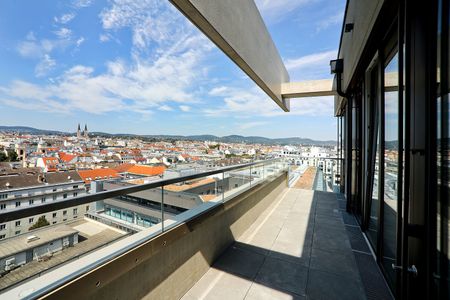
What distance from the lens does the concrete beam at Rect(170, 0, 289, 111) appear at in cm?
228

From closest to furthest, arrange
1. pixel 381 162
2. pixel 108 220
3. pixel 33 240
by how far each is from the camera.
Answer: pixel 33 240 < pixel 108 220 < pixel 381 162

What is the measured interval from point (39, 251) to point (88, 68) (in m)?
12.7

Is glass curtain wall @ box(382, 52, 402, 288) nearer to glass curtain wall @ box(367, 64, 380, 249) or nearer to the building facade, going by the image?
the building facade

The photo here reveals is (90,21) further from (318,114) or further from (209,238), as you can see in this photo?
(318,114)

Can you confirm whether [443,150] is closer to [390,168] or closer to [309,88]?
[390,168]

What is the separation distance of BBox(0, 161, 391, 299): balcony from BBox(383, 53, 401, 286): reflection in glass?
0.40 metres

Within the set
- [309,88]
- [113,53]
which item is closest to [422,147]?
[309,88]

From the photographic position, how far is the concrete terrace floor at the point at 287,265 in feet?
7.48

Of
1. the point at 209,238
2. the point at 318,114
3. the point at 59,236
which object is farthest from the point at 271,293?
the point at 318,114

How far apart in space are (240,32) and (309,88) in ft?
11.9

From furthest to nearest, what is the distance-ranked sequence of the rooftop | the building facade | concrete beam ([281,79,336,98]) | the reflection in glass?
1. concrete beam ([281,79,336,98])
2. the reflection in glass
3. the building facade
4. the rooftop

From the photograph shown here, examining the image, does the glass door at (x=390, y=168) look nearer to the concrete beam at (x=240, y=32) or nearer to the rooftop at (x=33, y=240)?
the concrete beam at (x=240, y=32)

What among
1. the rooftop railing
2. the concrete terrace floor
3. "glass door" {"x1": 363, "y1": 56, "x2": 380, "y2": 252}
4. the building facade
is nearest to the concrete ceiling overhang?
the building facade

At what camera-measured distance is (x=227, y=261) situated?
9.37ft
